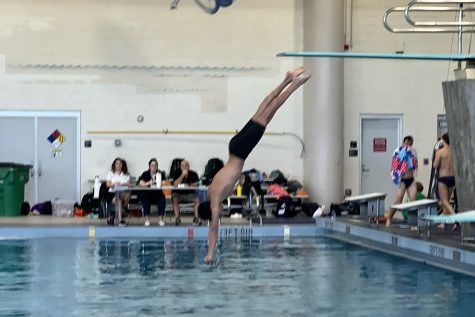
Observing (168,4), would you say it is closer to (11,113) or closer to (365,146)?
(11,113)

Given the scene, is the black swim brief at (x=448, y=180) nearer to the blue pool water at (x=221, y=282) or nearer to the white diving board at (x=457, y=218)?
the blue pool water at (x=221, y=282)

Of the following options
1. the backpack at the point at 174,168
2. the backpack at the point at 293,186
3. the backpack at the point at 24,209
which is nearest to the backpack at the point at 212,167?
the backpack at the point at 174,168

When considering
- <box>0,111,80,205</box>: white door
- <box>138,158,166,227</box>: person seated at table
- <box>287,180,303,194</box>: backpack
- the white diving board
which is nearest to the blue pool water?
the white diving board

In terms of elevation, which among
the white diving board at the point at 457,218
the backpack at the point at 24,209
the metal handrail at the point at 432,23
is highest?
the metal handrail at the point at 432,23

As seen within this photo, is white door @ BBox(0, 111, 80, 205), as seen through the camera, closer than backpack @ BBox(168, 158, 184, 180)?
No

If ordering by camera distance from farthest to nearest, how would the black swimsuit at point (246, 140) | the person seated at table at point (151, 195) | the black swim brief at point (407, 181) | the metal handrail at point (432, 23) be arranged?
the person seated at table at point (151, 195) → the black swim brief at point (407, 181) → the metal handrail at point (432, 23) → the black swimsuit at point (246, 140)

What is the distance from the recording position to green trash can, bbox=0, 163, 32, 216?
14633 millimetres

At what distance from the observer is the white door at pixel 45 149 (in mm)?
15602

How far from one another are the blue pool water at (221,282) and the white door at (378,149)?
453cm

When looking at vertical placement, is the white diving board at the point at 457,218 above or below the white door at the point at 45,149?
below

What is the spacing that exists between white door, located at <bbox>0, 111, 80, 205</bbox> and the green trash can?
53 centimetres

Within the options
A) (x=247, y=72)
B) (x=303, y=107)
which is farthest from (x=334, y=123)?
(x=247, y=72)

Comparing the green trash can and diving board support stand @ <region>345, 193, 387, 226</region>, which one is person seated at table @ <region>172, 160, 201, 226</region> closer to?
diving board support stand @ <region>345, 193, 387, 226</region>

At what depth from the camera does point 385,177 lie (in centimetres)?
1664
